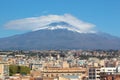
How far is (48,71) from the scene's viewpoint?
87.1 m

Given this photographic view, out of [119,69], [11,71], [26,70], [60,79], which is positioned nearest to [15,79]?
[60,79]

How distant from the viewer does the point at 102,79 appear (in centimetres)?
5128

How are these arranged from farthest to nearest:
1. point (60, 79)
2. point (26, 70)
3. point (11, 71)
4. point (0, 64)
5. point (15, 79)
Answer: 1. point (26, 70)
2. point (11, 71)
3. point (0, 64)
4. point (60, 79)
5. point (15, 79)

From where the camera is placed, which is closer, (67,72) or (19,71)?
(19,71)

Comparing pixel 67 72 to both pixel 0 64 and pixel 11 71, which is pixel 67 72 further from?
pixel 0 64

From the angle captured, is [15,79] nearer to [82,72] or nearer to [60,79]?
[60,79]

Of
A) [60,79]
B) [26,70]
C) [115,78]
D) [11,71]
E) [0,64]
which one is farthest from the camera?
[26,70]

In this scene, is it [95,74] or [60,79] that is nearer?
[95,74]

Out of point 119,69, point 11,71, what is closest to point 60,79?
point 119,69

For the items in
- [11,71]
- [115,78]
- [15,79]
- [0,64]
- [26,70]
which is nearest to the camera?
[115,78]

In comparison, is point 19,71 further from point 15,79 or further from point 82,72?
point 15,79

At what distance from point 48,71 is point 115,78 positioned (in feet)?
129

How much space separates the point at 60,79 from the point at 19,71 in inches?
866

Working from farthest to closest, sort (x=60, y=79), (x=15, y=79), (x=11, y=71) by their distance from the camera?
(x=11, y=71) → (x=60, y=79) → (x=15, y=79)
